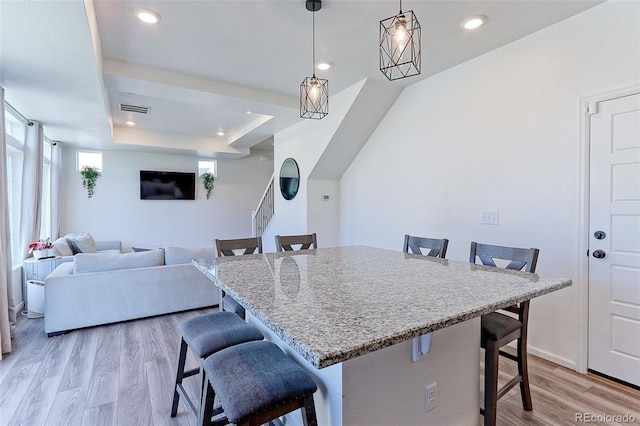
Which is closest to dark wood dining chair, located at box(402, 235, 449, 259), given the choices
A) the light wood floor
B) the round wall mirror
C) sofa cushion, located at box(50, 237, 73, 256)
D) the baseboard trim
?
the light wood floor

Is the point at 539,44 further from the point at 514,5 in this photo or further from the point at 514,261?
the point at 514,261

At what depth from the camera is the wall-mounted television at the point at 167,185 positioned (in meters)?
6.86

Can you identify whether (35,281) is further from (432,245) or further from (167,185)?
(432,245)

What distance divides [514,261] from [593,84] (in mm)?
1577

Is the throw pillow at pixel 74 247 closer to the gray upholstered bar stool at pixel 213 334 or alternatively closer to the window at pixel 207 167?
the window at pixel 207 167

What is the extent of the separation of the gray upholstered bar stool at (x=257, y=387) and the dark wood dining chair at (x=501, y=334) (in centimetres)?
104

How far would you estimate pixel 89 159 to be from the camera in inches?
254

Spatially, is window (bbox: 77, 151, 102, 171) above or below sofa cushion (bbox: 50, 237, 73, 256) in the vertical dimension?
above

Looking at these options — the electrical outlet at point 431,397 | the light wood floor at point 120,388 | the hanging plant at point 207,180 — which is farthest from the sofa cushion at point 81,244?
the electrical outlet at point 431,397

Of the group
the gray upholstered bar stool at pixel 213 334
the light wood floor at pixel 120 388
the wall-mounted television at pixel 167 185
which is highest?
the wall-mounted television at pixel 167 185

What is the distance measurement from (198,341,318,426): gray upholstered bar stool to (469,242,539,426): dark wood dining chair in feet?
3.41

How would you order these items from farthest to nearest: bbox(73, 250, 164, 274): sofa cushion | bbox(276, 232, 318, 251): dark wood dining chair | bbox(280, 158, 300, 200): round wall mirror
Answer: bbox(280, 158, 300, 200): round wall mirror < bbox(73, 250, 164, 274): sofa cushion < bbox(276, 232, 318, 251): dark wood dining chair

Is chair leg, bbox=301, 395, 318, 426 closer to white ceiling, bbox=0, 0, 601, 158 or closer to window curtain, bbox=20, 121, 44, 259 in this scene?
white ceiling, bbox=0, 0, 601, 158

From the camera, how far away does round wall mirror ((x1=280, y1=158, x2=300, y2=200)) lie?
5223mm
